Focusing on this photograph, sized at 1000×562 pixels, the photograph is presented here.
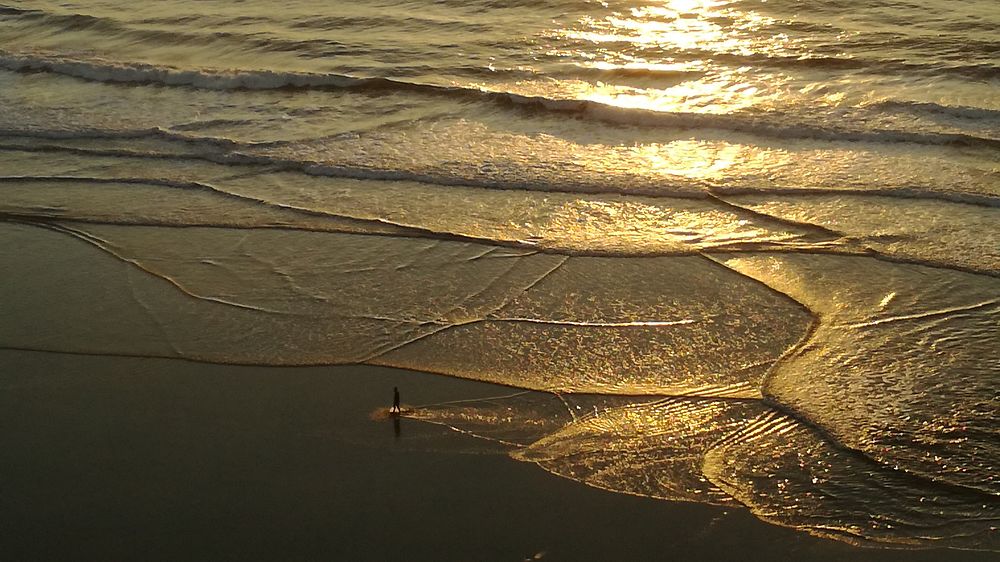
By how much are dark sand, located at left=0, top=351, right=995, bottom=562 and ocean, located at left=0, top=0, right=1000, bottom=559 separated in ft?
0.33

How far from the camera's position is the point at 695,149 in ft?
26.5

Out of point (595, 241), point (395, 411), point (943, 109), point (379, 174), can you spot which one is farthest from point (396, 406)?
point (943, 109)

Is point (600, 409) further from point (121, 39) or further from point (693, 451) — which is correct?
point (121, 39)

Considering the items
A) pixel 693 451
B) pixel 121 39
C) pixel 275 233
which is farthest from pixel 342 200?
pixel 121 39

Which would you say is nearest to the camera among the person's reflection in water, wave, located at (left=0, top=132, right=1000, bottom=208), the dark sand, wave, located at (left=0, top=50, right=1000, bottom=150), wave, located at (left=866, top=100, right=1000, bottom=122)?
the dark sand

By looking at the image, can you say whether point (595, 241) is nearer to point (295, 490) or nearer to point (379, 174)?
point (379, 174)

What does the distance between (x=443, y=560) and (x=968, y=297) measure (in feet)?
10.6

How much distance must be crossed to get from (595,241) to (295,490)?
281cm

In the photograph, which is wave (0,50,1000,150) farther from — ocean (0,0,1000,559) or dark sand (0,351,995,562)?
dark sand (0,351,995,562)

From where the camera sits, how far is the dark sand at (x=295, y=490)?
3893mm

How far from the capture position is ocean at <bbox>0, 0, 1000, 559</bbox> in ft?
14.8

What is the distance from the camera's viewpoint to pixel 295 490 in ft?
13.8

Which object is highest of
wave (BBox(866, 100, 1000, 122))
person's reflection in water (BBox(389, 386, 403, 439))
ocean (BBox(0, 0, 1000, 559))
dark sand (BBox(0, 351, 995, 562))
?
wave (BBox(866, 100, 1000, 122))

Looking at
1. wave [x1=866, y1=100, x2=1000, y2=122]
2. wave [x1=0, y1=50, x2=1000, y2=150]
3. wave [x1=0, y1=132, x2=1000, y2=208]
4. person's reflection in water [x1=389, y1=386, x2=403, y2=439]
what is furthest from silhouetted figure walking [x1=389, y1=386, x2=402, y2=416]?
wave [x1=866, y1=100, x2=1000, y2=122]
